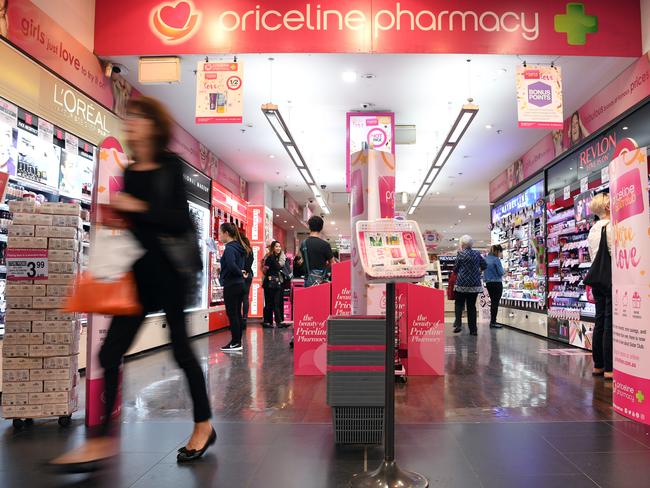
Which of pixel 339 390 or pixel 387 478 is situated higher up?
pixel 339 390

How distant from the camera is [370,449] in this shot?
2439 millimetres

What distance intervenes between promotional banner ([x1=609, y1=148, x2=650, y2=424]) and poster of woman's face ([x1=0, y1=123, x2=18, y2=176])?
4.41 metres

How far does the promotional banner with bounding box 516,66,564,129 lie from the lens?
5.25m

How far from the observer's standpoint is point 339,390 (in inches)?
93.6

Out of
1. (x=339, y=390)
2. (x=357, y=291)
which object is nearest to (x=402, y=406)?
(x=357, y=291)

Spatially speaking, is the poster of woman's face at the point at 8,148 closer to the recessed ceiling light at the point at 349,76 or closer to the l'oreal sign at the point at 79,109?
the l'oreal sign at the point at 79,109

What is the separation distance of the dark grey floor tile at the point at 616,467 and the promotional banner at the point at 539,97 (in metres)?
3.73

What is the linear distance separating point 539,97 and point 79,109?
4763 mm

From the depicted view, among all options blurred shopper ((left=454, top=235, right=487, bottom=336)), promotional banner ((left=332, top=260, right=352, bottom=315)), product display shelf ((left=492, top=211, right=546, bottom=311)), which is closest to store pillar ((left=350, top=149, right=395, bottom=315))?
promotional banner ((left=332, top=260, right=352, bottom=315))

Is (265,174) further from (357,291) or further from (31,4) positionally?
(357,291)

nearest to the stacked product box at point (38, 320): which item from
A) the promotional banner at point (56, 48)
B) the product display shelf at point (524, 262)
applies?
the promotional banner at point (56, 48)

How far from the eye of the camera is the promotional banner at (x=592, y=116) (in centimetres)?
527

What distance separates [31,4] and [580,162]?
263 inches

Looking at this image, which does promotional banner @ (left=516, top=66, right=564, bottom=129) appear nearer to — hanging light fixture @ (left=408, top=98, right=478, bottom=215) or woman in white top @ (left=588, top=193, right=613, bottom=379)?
hanging light fixture @ (left=408, top=98, right=478, bottom=215)
